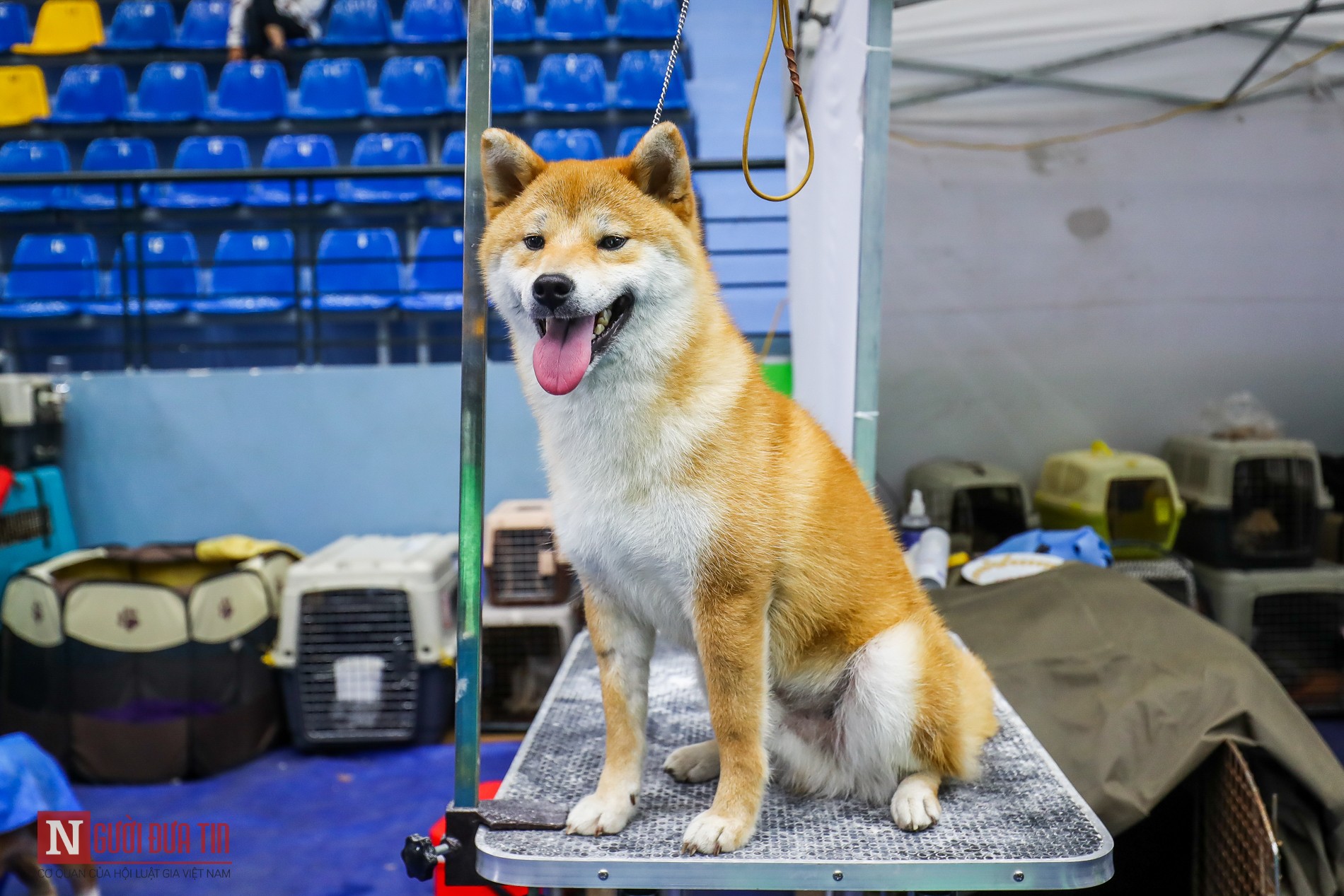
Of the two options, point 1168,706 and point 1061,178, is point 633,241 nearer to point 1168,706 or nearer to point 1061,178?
point 1168,706

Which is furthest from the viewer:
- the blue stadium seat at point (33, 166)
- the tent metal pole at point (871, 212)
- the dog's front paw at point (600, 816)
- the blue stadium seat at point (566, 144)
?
the blue stadium seat at point (33, 166)

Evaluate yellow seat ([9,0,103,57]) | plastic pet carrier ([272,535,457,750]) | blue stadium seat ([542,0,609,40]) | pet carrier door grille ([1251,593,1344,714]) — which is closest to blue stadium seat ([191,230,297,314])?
yellow seat ([9,0,103,57])

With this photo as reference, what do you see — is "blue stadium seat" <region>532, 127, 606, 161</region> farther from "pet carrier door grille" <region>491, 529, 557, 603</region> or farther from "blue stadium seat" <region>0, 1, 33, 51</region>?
"blue stadium seat" <region>0, 1, 33, 51</region>

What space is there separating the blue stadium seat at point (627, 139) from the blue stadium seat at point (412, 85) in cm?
124

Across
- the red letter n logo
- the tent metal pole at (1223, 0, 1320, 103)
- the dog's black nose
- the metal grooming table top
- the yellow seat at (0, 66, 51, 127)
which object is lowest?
the red letter n logo

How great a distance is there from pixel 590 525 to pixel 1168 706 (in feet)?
4.82

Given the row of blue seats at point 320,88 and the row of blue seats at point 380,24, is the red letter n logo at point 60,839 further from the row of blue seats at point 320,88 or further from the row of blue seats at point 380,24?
the row of blue seats at point 380,24

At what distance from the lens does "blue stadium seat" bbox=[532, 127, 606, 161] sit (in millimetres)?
5113

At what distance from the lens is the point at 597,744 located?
1.46 meters

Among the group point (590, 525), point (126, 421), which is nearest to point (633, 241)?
point (590, 525)

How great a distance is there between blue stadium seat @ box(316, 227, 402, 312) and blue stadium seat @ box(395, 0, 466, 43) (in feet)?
5.47

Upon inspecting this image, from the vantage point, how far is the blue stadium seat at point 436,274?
15.9 feet

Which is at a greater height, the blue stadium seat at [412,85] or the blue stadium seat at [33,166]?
the blue stadium seat at [412,85]

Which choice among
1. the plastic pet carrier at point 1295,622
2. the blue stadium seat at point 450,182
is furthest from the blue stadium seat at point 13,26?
the plastic pet carrier at point 1295,622
